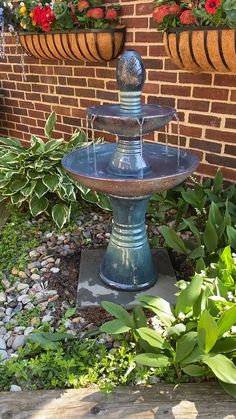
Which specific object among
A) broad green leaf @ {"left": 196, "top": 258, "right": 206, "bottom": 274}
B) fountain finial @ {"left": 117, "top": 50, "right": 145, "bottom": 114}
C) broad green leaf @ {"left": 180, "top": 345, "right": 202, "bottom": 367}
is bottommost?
broad green leaf @ {"left": 180, "top": 345, "right": 202, "bottom": 367}

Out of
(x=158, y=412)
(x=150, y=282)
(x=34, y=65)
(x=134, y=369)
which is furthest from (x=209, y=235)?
(x=34, y=65)

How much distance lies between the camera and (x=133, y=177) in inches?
75.2

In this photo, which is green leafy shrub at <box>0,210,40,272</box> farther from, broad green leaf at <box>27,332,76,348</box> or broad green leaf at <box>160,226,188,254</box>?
broad green leaf at <box>160,226,188,254</box>

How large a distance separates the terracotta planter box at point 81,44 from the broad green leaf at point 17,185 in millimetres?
1031

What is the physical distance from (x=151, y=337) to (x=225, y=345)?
279 millimetres

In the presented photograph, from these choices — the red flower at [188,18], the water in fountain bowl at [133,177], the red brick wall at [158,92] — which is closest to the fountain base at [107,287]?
the water in fountain bowl at [133,177]

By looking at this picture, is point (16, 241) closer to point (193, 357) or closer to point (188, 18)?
point (193, 357)

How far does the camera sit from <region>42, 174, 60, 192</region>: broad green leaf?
112 inches

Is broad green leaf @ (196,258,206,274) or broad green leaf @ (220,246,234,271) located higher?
broad green leaf @ (220,246,234,271)

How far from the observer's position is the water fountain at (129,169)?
1741mm

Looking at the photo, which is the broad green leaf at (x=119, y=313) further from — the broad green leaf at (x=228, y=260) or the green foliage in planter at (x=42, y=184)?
the green foliage in planter at (x=42, y=184)

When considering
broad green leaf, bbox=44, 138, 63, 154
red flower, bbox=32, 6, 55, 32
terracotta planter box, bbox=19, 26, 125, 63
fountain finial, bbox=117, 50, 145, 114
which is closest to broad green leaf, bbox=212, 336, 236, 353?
fountain finial, bbox=117, 50, 145, 114

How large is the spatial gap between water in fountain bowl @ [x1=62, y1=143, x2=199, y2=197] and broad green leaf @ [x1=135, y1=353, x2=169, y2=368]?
664 mm

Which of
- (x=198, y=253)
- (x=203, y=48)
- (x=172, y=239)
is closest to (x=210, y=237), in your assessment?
(x=198, y=253)
